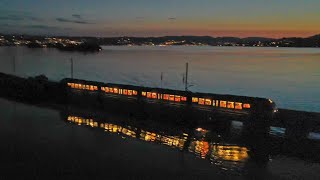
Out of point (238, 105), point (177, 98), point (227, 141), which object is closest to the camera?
point (227, 141)

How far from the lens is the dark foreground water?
18625mm

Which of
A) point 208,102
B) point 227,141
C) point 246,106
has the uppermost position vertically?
point 246,106

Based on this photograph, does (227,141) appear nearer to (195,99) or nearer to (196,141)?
(196,141)


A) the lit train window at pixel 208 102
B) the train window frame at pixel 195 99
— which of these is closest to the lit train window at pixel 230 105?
the lit train window at pixel 208 102

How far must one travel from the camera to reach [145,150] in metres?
22.4

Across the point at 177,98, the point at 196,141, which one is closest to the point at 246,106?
the point at 196,141

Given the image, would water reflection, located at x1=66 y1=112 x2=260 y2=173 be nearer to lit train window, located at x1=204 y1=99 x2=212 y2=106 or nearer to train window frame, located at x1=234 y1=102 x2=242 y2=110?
lit train window, located at x1=204 y1=99 x2=212 y2=106

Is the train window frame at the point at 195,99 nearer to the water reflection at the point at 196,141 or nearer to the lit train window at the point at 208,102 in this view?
the lit train window at the point at 208,102

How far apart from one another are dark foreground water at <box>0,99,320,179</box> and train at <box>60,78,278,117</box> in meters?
1.46

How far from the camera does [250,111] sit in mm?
26344

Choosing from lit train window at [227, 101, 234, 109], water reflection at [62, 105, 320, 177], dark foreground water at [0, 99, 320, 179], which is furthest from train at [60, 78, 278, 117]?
dark foreground water at [0, 99, 320, 179]

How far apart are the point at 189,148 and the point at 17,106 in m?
23.0

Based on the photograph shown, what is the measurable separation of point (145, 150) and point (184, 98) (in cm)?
891

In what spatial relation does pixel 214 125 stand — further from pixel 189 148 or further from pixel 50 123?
pixel 50 123
